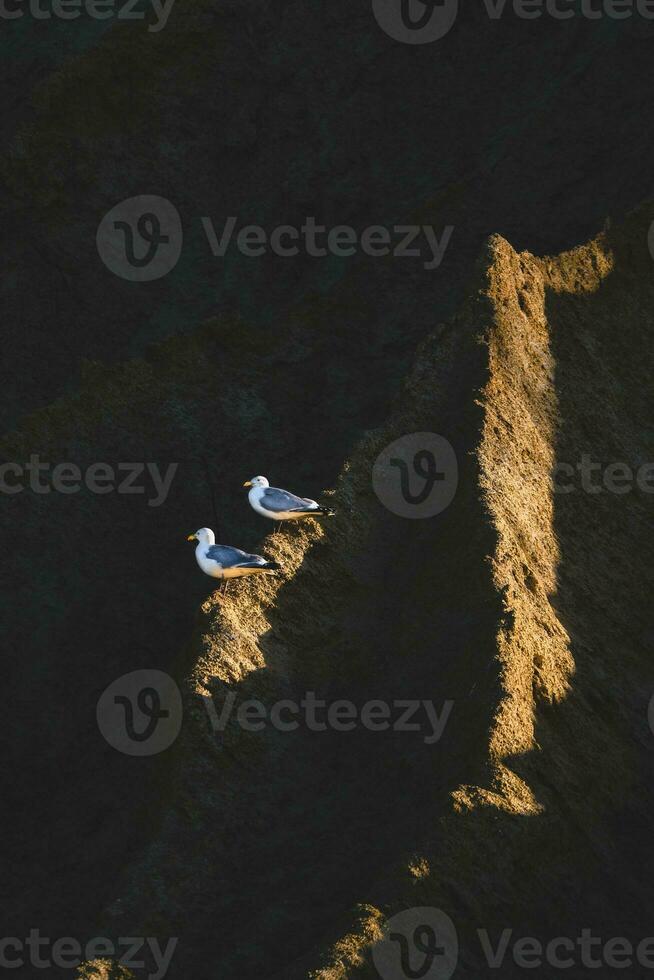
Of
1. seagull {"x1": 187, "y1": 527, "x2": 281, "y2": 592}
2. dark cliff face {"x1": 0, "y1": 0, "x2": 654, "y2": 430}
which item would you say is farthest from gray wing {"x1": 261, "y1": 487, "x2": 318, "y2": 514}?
dark cliff face {"x1": 0, "y1": 0, "x2": 654, "y2": 430}

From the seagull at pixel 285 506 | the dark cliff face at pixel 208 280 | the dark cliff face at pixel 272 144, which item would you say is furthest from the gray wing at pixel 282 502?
the dark cliff face at pixel 272 144

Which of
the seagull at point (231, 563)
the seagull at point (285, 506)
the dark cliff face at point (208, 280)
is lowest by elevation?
the seagull at point (231, 563)

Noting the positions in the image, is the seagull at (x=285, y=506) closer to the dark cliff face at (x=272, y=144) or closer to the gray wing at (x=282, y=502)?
the gray wing at (x=282, y=502)

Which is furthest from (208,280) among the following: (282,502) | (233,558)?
(233,558)

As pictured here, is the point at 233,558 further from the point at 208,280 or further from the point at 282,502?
the point at 208,280

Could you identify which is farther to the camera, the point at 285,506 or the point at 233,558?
the point at 285,506
